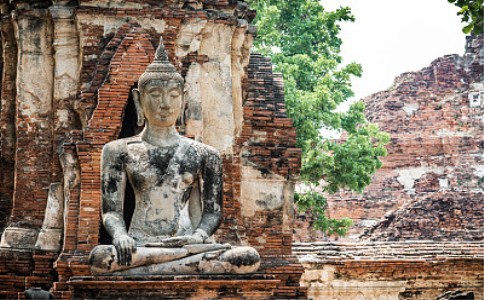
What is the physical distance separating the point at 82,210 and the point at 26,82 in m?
1.74

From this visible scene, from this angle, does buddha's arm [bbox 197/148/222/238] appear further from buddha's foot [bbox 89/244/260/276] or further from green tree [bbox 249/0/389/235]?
green tree [bbox 249/0/389/235]

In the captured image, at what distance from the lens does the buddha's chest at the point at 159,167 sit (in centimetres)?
805

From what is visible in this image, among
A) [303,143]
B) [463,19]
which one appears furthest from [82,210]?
[303,143]

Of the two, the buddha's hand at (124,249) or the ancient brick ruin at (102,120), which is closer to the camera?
the buddha's hand at (124,249)

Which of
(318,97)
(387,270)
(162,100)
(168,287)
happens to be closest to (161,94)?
(162,100)

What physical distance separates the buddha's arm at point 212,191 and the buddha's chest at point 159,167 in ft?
0.31

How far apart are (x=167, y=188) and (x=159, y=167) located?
17 cm

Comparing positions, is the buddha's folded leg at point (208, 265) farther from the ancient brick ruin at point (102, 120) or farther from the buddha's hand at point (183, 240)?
the ancient brick ruin at point (102, 120)

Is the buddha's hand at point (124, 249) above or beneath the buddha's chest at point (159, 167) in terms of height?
beneath

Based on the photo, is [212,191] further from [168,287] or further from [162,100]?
[168,287]

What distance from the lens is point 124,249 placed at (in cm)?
752

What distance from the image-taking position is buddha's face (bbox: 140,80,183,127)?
8.09 m

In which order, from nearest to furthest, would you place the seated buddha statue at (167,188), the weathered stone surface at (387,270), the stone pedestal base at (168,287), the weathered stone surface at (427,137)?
the stone pedestal base at (168,287), the seated buddha statue at (167,188), the weathered stone surface at (387,270), the weathered stone surface at (427,137)

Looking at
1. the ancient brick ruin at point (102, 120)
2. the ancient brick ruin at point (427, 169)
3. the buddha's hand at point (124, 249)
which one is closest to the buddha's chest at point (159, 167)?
the buddha's hand at point (124, 249)
